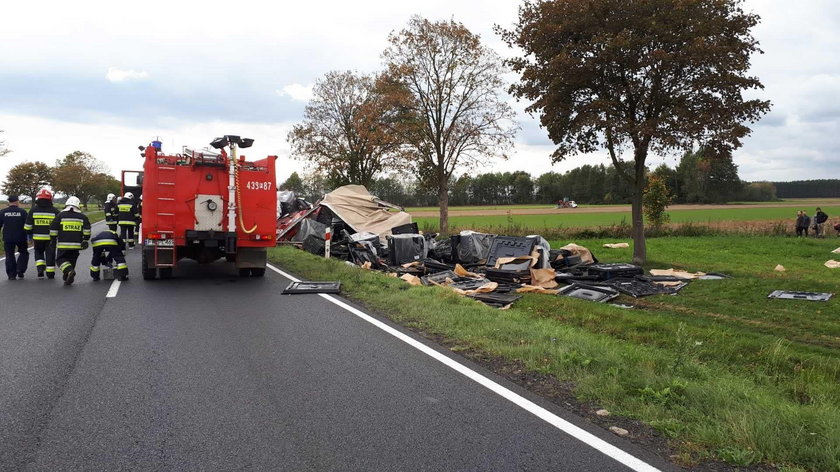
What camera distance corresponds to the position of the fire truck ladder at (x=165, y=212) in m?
11.5

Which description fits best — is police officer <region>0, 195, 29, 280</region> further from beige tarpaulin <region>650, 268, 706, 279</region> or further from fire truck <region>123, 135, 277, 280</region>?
beige tarpaulin <region>650, 268, 706, 279</region>

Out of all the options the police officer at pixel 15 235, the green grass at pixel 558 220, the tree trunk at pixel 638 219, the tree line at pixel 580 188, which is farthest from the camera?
the tree line at pixel 580 188

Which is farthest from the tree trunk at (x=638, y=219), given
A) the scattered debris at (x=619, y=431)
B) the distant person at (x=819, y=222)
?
the distant person at (x=819, y=222)

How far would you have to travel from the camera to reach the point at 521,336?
662 cm

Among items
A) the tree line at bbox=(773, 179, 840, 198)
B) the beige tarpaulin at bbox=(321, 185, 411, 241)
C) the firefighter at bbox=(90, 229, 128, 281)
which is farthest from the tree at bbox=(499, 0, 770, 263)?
the tree line at bbox=(773, 179, 840, 198)

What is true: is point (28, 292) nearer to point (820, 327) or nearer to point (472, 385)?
point (472, 385)

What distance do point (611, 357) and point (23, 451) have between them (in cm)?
482

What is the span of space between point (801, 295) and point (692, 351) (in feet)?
20.7

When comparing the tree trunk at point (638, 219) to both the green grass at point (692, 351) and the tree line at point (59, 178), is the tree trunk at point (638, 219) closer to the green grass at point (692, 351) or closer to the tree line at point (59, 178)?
the green grass at point (692, 351)

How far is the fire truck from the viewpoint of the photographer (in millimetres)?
11516

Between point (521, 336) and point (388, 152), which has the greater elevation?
point (388, 152)

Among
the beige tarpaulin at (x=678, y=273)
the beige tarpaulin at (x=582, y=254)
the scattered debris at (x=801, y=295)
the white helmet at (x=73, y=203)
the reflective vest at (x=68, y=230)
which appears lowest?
the scattered debris at (x=801, y=295)

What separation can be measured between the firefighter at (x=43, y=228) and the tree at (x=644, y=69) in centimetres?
1248

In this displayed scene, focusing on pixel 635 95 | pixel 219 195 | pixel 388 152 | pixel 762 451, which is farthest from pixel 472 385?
pixel 388 152
